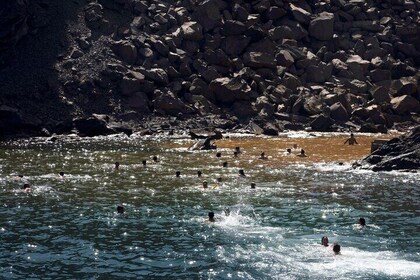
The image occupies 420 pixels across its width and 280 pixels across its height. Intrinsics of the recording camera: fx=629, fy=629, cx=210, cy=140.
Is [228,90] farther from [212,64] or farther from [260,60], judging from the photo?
[260,60]

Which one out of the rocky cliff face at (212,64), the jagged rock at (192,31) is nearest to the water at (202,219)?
the rocky cliff face at (212,64)

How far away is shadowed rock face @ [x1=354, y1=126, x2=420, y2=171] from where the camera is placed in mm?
52625

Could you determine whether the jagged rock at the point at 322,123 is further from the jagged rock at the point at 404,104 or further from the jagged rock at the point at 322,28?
the jagged rock at the point at 322,28

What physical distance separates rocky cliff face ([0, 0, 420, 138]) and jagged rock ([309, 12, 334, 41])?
0.18 metres

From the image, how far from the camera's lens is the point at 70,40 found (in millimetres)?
95188

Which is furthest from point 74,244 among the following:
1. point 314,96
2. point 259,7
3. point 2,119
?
point 259,7

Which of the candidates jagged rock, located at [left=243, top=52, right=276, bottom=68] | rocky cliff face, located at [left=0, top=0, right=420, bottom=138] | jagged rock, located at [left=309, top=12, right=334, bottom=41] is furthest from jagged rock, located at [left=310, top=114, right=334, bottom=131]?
jagged rock, located at [left=309, top=12, right=334, bottom=41]

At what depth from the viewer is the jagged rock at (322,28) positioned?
105 m

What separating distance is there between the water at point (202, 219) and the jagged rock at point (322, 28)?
47230 mm

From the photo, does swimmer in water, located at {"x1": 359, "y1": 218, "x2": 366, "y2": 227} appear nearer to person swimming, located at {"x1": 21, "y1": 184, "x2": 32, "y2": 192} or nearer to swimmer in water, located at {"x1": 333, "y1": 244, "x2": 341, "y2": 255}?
swimmer in water, located at {"x1": 333, "y1": 244, "x2": 341, "y2": 255}

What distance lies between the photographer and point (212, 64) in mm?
93750

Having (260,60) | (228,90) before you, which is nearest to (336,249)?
(228,90)

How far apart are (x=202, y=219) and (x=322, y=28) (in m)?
75.3

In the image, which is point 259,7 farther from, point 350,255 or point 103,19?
point 350,255
